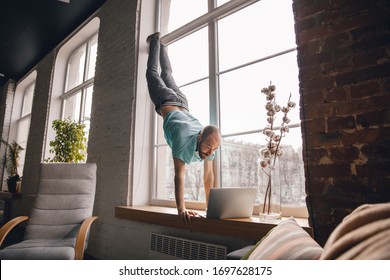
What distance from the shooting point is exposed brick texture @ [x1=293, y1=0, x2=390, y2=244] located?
4.17 feet

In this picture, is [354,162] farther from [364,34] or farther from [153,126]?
[153,126]

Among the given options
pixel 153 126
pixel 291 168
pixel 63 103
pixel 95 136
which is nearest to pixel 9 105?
pixel 63 103

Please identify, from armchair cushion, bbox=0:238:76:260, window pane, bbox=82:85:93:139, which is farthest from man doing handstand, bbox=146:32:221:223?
window pane, bbox=82:85:93:139

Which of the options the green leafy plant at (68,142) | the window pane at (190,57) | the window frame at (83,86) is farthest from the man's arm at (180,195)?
the window frame at (83,86)

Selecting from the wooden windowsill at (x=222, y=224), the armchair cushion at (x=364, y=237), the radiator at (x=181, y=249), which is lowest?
the radiator at (x=181, y=249)

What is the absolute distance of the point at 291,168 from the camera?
5.94 ft

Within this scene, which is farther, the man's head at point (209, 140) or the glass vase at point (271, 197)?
the man's head at point (209, 140)

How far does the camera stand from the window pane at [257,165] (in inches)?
66.9

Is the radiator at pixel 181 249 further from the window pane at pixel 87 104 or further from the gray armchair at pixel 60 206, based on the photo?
the window pane at pixel 87 104

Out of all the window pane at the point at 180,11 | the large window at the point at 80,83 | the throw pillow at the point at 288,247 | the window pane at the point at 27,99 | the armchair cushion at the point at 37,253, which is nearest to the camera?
the throw pillow at the point at 288,247

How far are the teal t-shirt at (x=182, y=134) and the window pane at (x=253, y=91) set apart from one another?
34 cm

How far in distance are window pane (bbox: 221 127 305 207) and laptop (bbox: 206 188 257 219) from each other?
→ 101mm

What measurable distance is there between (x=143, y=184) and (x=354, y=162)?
2233mm

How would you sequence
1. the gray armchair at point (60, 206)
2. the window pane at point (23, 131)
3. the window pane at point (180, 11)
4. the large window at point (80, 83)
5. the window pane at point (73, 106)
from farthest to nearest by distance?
the window pane at point (23, 131) → the window pane at point (73, 106) → the large window at point (80, 83) → the window pane at point (180, 11) → the gray armchair at point (60, 206)
